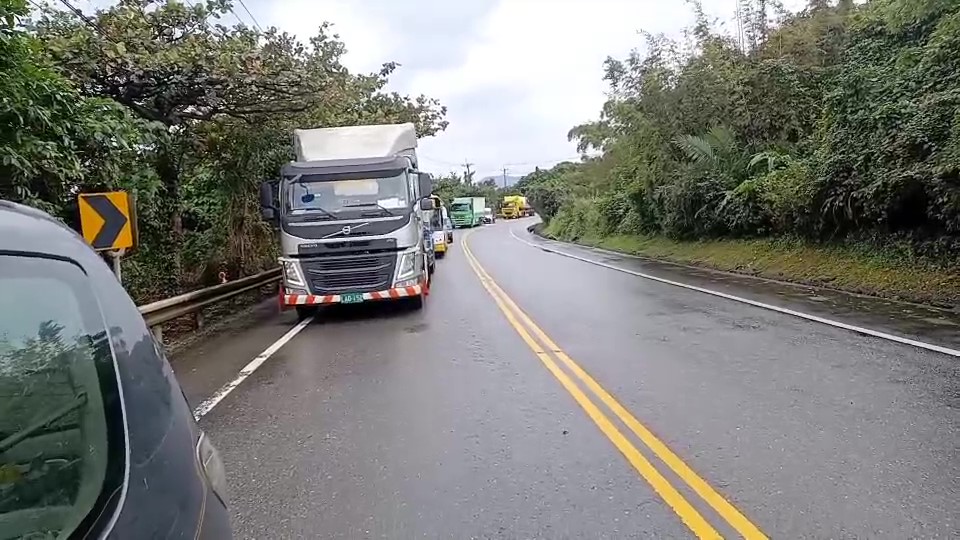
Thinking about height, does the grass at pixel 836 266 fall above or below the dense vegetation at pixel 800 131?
below

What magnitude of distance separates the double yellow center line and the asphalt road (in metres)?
0.02

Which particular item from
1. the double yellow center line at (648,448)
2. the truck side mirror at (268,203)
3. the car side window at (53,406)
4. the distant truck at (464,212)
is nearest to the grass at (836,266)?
the double yellow center line at (648,448)

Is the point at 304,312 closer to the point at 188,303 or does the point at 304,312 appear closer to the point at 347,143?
the point at 188,303

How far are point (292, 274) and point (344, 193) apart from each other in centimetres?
166

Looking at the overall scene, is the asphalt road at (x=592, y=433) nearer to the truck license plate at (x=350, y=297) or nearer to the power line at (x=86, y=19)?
the truck license plate at (x=350, y=297)

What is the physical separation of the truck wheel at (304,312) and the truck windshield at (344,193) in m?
1.82

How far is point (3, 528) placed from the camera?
1.63m

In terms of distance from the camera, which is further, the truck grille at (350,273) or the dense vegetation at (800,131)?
the dense vegetation at (800,131)

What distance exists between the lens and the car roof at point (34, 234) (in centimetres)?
184

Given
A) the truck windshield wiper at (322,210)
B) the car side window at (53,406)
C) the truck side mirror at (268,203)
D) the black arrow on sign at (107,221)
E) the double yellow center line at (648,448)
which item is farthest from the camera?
the truck side mirror at (268,203)

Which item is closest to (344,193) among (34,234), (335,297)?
(335,297)

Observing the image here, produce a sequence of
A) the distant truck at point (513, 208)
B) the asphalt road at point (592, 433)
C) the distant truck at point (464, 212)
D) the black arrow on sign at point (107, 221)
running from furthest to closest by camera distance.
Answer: the distant truck at point (513, 208) → the distant truck at point (464, 212) → the black arrow on sign at point (107, 221) → the asphalt road at point (592, 433)

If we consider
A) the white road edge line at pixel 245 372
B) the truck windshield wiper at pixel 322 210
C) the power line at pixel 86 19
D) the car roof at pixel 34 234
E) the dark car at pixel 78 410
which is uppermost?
the power line at pixel 86 19

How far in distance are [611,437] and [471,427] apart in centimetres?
111
